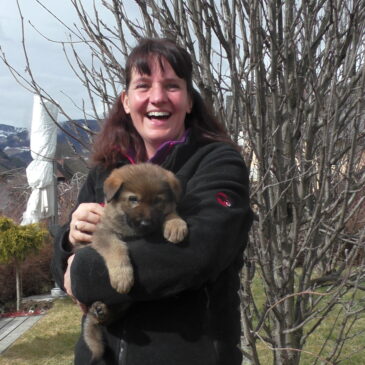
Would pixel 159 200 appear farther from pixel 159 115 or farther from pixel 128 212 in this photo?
pixel 159 115

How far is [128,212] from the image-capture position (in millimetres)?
2131

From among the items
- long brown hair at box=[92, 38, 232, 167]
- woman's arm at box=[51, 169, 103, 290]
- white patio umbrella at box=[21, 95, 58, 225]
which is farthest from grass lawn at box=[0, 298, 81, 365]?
long brown hair at box=[92, 38, 232, 167]

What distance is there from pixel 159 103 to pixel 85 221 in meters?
0.63

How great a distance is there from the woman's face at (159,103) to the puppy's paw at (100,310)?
0.80 meters

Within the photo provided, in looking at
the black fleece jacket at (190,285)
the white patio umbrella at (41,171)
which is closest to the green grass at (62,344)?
the white patio umbrella at (41,171)

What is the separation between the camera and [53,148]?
40.2 feet

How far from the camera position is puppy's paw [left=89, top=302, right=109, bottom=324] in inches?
75.4

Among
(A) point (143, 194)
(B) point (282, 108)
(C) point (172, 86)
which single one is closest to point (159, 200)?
(A) point (143, 194)

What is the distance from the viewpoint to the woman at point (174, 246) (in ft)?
5.98

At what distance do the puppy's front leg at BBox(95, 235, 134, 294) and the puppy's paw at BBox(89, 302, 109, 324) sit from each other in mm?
132

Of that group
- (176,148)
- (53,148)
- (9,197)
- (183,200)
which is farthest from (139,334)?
(9,197)

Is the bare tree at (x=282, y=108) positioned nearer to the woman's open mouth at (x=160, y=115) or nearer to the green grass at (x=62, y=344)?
the woman's open mouth at (x=160, y=115)

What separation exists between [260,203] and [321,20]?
142cm

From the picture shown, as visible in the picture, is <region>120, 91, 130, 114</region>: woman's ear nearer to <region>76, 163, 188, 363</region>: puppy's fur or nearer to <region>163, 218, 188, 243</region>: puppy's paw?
<region>76, 163, 188, 363</region>: puppy's fur
